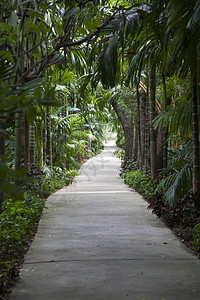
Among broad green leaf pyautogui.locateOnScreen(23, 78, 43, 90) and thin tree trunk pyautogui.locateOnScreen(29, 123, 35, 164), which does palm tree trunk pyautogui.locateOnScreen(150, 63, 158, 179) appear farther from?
broad green leaf pyautogui.locateOnScreen(23, 78, 43, 90)

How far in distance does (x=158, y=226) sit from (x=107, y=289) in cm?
280

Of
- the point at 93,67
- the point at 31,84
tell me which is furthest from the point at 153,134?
the point at 31,84

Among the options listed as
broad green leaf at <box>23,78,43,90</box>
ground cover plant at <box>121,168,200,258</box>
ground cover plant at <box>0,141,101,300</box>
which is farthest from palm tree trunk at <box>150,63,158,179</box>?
broad green leaf at <box>23,78,43,90</box>

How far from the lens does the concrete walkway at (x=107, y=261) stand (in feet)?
11.3

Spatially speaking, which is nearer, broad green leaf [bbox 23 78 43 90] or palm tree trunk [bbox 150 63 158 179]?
broad green leaf [bbox 23 78 43 90]

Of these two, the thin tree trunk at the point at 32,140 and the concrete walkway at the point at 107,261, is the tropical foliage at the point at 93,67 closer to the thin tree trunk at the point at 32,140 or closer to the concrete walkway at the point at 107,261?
the thin tree trunk at the point at 32,140

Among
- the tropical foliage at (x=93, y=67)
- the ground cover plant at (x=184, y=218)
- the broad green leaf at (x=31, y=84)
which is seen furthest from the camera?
the ground cover plant at (x=184, y=218)

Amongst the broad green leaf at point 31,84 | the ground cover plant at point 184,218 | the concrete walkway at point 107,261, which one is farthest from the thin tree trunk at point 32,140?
the broad green leaf at point 31,84

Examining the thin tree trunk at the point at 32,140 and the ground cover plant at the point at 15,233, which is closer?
the ground cover plant at the point at 15,233

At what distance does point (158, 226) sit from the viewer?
618cm

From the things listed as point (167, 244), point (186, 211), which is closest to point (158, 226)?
point (186, 211)

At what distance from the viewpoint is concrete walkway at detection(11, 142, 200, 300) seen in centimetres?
344

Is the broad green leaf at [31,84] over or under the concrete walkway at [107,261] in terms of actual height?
over

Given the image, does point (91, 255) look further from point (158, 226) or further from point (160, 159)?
point (160, 159)
